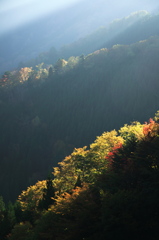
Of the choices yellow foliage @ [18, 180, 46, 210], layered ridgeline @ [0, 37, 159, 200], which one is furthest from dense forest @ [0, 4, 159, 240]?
layered ridgeline @ [0, 37, 159, 200]

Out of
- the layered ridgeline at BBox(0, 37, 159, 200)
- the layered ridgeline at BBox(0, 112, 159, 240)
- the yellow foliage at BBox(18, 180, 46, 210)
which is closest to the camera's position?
the layered ridgeline at BBox(0, 112, 159, 240)

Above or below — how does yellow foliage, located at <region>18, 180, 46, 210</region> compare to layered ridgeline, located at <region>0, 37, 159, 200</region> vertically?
below

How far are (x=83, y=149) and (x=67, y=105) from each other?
293 ft

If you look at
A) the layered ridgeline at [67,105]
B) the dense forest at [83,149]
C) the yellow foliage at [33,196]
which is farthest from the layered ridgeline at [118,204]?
the layered ridgeline at [67,105]

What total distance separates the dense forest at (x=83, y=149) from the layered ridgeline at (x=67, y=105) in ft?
1.80

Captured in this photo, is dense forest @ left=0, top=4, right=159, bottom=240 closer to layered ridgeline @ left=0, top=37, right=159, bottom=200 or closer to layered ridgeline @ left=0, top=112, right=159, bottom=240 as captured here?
layered ridgeline @ left=0, top=112, right=159, bottom=240

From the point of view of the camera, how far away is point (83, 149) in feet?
126

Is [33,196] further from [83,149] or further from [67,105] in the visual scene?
[67,105]

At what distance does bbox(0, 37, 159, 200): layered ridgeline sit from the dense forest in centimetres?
55

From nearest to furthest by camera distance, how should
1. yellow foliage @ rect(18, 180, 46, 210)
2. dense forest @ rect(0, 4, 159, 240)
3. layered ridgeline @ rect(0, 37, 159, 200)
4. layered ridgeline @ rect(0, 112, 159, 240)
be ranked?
layered ridgeline @ rect(0, 112, 159, 240), dense forest @ rect(0, 4, 159, 240), yellow foliage @ rect(18, 180, 46, 210), layered ridgeline @ rect(0, 37, 159, 200)

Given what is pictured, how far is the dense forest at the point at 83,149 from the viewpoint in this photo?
17766mm

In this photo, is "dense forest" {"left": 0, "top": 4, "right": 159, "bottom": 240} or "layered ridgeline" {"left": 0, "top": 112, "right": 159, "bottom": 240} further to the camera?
"dense forest" {"left": 0, "top": 4, "right": 159, "bottom": 240}

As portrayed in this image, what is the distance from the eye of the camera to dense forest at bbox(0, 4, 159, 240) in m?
17.8

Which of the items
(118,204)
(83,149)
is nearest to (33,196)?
(83,149)
